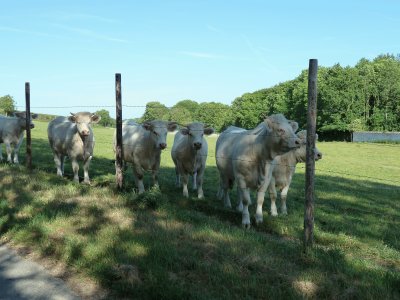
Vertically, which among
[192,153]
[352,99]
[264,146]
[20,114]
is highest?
[352,99]

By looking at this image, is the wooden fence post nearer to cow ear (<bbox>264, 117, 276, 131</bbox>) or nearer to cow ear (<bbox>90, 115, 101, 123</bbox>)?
cow ear (<bbox>90, 115, 101, 123</bbox>)

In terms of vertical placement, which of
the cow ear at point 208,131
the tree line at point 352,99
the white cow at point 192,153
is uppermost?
the tree line at point 352,99

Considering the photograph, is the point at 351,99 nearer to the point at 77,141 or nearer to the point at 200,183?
the point at 77,141

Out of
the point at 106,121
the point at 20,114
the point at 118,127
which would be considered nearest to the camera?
the point at 118,127

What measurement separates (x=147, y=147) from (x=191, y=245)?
6259 mm

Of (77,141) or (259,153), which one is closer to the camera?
(259,153)

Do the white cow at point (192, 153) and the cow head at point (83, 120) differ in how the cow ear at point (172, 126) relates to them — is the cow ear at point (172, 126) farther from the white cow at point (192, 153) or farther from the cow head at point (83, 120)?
the cow head at point (83, 120)

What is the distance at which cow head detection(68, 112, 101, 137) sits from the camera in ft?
46.3

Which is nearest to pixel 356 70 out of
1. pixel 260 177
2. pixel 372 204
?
pixel 372 204

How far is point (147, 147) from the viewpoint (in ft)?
41.9

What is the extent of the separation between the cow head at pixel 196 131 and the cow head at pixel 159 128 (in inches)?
15.9

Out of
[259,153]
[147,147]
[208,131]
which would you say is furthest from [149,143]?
[259,153]

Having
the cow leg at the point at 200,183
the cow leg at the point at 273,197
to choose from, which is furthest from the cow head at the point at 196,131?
the cow leg at the point at 273,197

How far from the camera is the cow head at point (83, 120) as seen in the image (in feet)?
46.3
